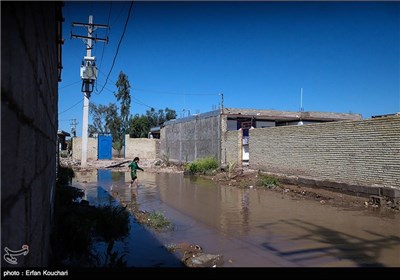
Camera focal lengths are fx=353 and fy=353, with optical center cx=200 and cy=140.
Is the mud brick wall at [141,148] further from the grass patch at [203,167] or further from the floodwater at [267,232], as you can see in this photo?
the floodwater at [267,232]

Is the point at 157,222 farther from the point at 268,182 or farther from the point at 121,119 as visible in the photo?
the point at 121,119

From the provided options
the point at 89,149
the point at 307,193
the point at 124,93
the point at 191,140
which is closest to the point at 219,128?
the point at 191,140

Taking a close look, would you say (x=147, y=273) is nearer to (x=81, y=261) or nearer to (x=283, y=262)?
(x=81, y=261)

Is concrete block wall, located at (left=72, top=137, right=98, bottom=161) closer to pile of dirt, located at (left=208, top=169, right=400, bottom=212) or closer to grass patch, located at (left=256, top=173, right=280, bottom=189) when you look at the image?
pile of dirt, located at (left=208, top=169, right=400, bottom=212)

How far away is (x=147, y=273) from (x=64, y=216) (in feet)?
10.2

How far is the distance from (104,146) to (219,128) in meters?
16.9

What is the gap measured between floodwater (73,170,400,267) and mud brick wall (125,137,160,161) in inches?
1068

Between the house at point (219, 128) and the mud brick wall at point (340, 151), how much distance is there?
3746mm

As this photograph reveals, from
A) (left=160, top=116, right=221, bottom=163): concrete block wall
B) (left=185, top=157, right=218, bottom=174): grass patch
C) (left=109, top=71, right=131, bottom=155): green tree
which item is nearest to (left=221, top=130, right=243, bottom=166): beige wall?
(left=160, top=116, right=221, bottom=163): concrete block wall

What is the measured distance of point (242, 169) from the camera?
22.1 metres

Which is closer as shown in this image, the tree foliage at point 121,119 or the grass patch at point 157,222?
the grass patch at point 157,222

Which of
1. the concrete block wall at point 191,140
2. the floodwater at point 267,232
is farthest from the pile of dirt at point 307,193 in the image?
the concrete block wall at point 191,140

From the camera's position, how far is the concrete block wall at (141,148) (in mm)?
41219

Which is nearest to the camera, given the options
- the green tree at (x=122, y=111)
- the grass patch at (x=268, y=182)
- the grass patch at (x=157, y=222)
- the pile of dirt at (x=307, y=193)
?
the grass patch at (x=157, y=222)
